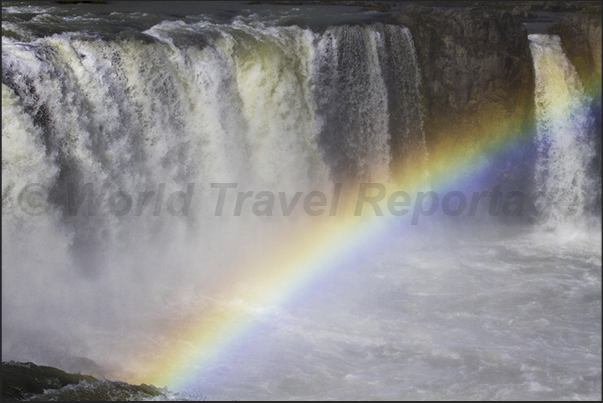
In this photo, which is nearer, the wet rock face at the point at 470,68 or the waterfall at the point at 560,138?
the wet rock face at the point at 470,68

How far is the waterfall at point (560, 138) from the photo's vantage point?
12039 millimetres

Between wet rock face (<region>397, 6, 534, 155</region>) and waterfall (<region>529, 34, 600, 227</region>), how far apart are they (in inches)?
10.7

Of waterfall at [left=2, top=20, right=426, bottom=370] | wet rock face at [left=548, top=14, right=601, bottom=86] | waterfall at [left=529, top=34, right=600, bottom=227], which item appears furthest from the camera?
waterfall at [left=529, top=34, right=600, bottom=227]

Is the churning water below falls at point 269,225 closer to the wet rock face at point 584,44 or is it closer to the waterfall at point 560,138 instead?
the waterfall at point 560,138

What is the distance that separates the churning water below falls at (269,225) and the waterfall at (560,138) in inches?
1.3

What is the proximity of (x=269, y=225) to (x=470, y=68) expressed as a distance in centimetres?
430

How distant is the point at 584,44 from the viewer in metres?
11.9

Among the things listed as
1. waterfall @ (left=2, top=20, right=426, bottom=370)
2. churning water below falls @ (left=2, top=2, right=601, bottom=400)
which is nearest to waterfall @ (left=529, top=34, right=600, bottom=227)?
churning water below falls @ (left=2, top=2, right=601, bottom=400)

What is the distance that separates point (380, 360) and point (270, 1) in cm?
928

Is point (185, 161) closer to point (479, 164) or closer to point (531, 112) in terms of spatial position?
point (479, 164)

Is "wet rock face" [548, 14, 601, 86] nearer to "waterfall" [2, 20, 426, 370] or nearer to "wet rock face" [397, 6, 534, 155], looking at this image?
"wet rock face" [397, 6, 534, 155]

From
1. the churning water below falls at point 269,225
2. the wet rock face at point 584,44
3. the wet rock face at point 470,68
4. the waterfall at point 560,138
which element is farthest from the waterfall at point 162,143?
the wet rock face at point 584,44

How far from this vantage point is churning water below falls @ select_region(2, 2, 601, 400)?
7.52m

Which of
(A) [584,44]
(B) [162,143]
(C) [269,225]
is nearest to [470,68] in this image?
(A) [584,44]
